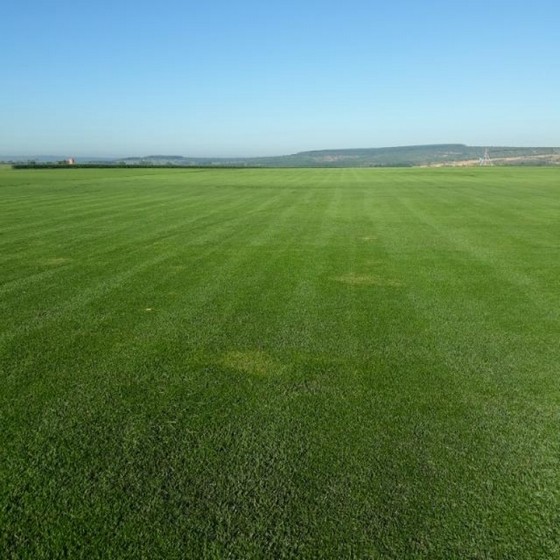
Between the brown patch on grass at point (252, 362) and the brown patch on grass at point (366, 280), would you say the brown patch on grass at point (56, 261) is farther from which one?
the brown patch on grass at point (252, 362)

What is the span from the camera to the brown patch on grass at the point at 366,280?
880cm

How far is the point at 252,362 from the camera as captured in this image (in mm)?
5488

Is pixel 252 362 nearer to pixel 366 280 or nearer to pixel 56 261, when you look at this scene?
pixel 366 280

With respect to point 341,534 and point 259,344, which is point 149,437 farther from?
point 259,344

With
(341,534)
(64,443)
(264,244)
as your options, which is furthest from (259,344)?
(264,244)

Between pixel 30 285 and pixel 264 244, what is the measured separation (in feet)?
18.4

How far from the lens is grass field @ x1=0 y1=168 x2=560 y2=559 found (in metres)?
3.09

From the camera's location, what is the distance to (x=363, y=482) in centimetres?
349

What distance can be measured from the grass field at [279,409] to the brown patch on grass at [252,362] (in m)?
0.03

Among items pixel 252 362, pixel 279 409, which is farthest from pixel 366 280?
pixel 279 409

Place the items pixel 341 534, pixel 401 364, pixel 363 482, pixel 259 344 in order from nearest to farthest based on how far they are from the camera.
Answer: pixel 341 534 → pixel 363 482 → pixel 401 364 → pixel 259 344

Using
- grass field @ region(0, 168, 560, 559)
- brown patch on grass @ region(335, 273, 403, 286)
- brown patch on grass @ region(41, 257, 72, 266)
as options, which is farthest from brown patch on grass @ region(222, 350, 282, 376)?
brown patch on grass @ region(41, 257, 72, 266)

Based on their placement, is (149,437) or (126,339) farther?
(126,339)

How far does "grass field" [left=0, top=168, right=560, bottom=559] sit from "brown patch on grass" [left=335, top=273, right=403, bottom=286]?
0.06 metres
